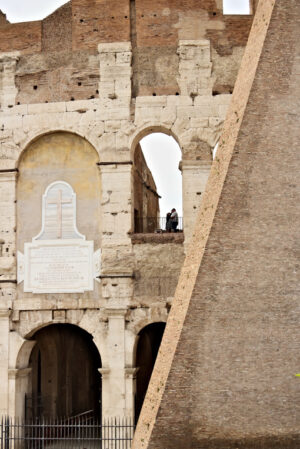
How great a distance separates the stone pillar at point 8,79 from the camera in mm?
15211

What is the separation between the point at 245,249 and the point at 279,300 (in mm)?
988

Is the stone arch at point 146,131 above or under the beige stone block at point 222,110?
under

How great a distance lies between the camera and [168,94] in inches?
585

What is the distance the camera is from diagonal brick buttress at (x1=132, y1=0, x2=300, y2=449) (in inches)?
389

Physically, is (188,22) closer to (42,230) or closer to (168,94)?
(168,94)

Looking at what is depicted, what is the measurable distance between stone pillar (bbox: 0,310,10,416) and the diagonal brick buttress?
4.74m

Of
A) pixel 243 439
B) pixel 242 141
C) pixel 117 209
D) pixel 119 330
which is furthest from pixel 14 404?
pixel 242 141

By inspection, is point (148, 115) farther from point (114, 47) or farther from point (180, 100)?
point (114, 47)

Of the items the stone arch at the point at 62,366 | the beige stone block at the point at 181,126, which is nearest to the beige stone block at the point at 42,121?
the beige stone block at the point at 181,126

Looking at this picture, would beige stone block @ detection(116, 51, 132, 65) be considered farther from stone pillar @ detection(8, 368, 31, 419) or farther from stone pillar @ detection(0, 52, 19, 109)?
stone pillar @ detection(8, 368, 31, 419)

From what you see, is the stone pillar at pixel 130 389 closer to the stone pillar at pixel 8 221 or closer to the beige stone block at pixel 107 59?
the stone pillar at pixel 8 221

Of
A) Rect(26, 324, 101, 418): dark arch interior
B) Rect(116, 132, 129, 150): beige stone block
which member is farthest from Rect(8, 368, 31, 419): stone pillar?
Rect(116, 132, 129, 150): beige stone block

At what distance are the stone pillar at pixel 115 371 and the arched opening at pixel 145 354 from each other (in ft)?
10.6

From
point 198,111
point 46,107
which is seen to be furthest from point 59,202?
point 198,111
